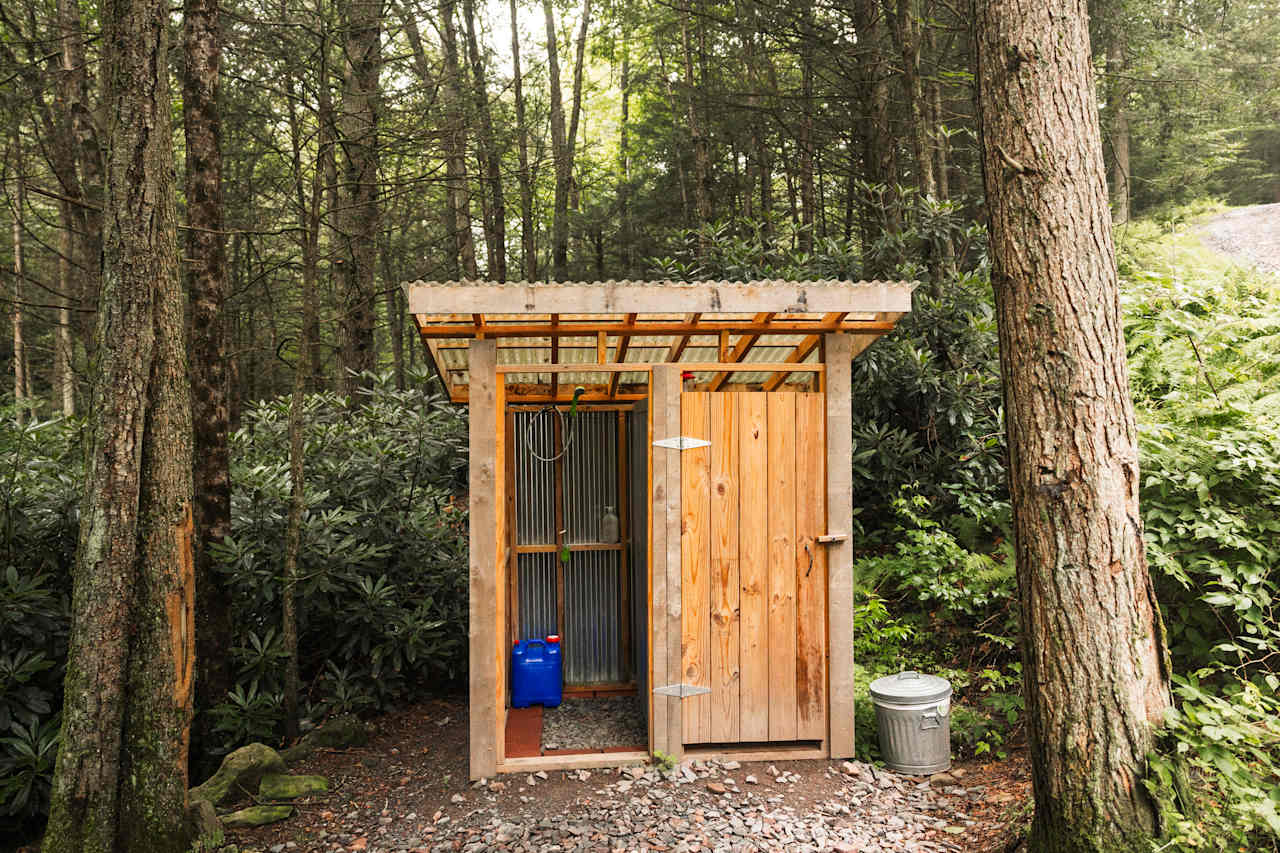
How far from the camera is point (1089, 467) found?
2.89 m

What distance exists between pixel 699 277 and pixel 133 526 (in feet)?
19.7

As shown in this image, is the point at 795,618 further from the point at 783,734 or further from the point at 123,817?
the point at 123,817

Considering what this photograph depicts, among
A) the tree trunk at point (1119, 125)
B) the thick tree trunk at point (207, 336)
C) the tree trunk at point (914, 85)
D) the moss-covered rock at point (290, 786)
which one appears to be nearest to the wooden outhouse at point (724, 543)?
the moss-covered rock at point (290, 786)

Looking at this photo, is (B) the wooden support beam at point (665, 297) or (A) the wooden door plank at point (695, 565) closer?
(B) the wooden support beam at point (665, 297)

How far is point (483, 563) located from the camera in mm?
4238

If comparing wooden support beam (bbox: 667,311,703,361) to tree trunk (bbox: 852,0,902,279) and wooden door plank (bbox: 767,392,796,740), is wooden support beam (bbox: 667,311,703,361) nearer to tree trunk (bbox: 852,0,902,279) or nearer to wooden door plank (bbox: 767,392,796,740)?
wooden door plank (bbox: 767,392,796,740)

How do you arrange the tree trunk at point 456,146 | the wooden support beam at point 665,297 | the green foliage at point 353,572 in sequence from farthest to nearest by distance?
the tree trunk at point 456,146 < the green foliage at point 353,572 < the wooden support beam at point 665,297

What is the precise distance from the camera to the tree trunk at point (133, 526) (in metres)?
3.11

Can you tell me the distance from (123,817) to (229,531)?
7.47ft

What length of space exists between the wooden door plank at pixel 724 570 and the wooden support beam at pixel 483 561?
1.24m

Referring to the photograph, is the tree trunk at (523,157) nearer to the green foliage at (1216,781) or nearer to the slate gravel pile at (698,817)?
the slate gravel pile at (698,817)

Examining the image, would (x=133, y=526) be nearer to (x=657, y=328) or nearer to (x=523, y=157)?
(x=657, y=328)

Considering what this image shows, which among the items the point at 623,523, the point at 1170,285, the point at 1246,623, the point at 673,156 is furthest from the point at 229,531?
the point at 673,156

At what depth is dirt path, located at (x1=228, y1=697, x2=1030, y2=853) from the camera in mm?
3535
